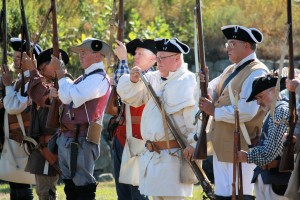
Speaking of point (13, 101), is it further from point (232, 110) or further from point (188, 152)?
point (232, 110)

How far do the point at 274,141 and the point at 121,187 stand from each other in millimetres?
2811

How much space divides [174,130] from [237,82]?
32.0 inches

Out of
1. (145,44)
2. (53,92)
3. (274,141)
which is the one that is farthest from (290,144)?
(53,92)

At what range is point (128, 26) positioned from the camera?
17.2 m

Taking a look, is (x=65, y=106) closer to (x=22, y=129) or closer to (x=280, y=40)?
(x=22, y=129)

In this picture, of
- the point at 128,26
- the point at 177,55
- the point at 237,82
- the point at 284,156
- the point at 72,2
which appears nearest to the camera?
the point at 284,156

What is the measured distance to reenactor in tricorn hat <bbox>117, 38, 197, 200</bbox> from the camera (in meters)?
8.57

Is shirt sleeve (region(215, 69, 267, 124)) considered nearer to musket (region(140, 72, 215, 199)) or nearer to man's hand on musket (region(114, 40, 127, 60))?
musket (region(140, 72, 215, 199))

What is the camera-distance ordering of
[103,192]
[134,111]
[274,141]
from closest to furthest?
[274,141] < [134,111] < [103,192]

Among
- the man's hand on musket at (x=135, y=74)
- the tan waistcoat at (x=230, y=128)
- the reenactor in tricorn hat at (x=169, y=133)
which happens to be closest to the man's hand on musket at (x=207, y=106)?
the tan waistcoat at (x=230, y=128)

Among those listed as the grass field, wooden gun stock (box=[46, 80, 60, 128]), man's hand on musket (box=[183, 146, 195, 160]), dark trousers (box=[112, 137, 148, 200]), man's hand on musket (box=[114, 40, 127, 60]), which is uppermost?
man's hand on musket (box=[114, 40, 127, 60])

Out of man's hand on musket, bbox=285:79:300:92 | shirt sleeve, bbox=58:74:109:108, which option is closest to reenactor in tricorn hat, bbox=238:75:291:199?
man's hand on musket, bbox=285:79:300:92

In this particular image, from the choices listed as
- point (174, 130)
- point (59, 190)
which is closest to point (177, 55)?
point (174, 130)

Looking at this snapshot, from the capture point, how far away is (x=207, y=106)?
320 inches
